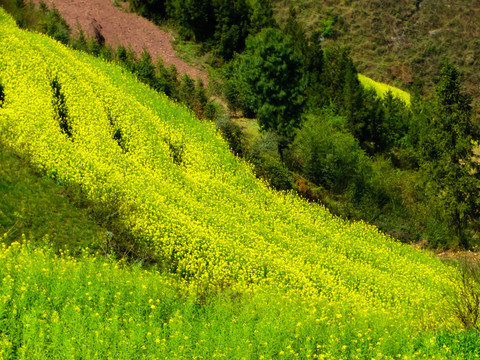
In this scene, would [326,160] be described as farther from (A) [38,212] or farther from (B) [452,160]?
(A) [38,212]

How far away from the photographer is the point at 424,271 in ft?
88.5

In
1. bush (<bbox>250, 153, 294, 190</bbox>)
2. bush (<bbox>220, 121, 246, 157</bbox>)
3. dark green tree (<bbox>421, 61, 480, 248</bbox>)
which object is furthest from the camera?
dark green tree (<bbox>421, 61, 480, 248</bbox>)

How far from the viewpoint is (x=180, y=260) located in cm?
2123

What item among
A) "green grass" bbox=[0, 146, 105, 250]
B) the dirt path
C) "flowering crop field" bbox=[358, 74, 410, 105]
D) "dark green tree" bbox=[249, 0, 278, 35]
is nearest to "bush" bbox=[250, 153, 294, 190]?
"green grass" bbox=[0, 146, 105, 250]

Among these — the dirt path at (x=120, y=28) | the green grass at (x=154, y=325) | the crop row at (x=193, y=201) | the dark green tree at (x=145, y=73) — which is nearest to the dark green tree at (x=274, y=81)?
the crop row at (x=193, y=201)

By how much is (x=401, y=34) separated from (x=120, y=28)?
305ft

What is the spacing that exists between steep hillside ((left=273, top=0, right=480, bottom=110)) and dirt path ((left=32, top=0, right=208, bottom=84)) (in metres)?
68.3

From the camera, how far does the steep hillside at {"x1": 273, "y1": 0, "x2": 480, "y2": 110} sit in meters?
122

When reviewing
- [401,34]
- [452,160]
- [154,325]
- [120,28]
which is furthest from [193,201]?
[401,34]

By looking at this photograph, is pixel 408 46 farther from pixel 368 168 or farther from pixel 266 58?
pixel 266 58

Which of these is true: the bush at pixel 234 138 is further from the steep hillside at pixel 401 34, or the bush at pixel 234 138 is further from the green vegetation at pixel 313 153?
the steep hillside at pixel 401 34

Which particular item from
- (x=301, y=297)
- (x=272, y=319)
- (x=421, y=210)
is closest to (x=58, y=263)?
(x=272, y=319)

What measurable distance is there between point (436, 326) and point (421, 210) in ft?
95.9

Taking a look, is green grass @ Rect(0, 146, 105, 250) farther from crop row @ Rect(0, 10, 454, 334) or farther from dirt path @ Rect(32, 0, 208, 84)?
dirt path @ Rect(32, 0, 208, 84)
